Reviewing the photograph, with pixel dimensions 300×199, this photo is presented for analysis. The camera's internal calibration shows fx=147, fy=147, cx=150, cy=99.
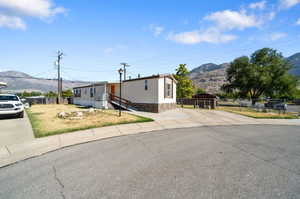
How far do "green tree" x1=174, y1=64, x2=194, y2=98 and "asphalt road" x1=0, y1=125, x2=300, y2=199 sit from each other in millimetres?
24626

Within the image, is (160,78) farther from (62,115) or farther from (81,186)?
(81,186)

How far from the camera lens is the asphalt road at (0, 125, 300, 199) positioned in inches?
103

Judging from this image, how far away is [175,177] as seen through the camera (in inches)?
123

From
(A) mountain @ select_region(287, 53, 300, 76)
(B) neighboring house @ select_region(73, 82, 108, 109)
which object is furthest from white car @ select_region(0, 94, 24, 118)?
(A) mountain @ select_region(287, 53, 300, 76)

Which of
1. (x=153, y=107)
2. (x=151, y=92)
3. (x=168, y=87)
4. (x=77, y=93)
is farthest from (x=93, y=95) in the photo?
(x=168, y=87)

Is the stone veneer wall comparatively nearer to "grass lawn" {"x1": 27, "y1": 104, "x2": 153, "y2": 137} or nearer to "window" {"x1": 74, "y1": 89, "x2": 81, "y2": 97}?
"grass lawn" {"x1": 27, "y1": 104, "x2": 153, "y2": 137}

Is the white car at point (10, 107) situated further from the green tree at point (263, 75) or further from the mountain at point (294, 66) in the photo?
the mountain at point (294, 66)

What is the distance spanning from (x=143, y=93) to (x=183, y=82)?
16.1 meters

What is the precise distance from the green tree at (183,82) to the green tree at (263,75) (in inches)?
456

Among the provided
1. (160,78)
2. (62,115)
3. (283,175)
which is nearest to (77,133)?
(62,115)

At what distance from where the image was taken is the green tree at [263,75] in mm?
28562

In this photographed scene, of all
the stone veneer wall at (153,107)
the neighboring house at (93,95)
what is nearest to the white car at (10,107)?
the neighboring house at (93,95)

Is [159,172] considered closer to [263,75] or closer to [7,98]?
[7,98]

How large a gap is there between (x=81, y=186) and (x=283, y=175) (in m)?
4.29
